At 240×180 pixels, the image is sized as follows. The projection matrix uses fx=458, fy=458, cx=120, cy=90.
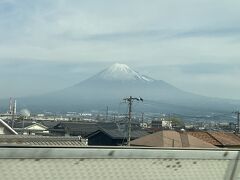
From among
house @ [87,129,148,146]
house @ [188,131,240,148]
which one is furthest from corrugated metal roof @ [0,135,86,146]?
house @ [87,129,148,146]

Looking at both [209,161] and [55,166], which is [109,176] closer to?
[55,166]

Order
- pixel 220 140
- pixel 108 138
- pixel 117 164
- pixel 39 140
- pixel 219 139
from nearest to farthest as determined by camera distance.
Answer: pixel 117 164, pixel 39 140, pixel 220 140, pixel 219 139, pixel 108 138

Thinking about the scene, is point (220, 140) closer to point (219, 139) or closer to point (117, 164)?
point (219, 139)

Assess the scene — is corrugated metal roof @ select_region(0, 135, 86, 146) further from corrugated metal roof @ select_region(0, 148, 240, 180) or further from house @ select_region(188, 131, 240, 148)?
house @ select_region(188, 131, 240, 148)

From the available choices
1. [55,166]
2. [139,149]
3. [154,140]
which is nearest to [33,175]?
[55,166]

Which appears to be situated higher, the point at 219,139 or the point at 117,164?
the point at 117,164

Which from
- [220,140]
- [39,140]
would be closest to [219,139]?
[220,140]

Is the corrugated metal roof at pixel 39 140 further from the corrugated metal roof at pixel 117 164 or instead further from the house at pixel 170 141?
the corrugated metal roof at pixel 117 164

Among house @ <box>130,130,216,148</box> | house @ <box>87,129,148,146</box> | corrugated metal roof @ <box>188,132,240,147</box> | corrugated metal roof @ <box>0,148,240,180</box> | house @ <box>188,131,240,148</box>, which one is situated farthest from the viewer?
house @ <box>87,129,148,146</box>

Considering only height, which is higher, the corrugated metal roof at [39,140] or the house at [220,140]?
the corrugated metal roof at [39,140]

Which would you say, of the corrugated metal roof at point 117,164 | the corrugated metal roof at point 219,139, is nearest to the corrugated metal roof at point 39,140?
the corrugated metal roof at point 117,164

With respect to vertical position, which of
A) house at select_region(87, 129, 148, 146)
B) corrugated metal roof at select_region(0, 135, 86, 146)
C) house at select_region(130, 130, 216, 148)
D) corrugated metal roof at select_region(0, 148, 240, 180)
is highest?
corrugated metal roof at select_region(0, 148, 240, 180)

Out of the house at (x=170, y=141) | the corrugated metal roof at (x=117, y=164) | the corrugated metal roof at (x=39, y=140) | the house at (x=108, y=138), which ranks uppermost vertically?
the corrugated metal roof at (x=117, y=164)

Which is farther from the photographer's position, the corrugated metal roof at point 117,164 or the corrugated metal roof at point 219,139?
the corrugated metal roof at point 219,139
